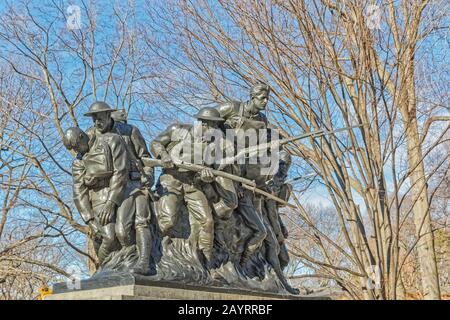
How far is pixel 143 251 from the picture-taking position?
671cm

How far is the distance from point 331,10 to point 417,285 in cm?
1803

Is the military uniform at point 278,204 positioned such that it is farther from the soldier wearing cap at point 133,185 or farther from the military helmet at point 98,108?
the military helmet at point 98,108

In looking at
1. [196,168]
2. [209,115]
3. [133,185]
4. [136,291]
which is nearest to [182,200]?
[196,168]

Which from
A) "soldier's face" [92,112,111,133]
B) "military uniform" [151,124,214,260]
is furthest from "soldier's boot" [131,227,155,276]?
"soldier's face" [92,112,111,133]

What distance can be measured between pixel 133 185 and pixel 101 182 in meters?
0.37

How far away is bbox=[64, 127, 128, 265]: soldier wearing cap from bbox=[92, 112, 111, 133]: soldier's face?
0.13m

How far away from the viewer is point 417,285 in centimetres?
2505

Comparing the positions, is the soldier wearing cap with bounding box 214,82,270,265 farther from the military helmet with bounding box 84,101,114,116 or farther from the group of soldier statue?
the military helmet with bounding box 84,101,114,116

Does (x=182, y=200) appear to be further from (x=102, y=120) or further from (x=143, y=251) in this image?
(x=102, y=120)

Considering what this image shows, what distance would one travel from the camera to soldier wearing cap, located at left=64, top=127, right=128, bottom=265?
6918 mm
